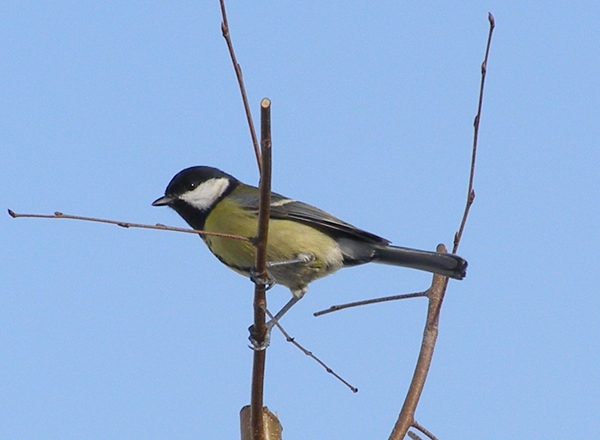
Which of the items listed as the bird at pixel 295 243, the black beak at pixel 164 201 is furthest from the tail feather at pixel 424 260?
the black beak at pixel 164 201

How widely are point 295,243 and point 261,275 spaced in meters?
1.74

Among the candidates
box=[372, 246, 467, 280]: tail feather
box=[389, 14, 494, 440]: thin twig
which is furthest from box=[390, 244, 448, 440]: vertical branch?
box=[372, 246, 467, 280]: tail feather

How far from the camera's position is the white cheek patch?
5.25 m

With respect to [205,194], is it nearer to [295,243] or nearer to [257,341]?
[295,243]

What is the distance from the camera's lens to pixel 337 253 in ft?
16.2

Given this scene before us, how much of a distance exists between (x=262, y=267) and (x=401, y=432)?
0.78 meters

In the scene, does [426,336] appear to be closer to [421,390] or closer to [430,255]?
[421,390]

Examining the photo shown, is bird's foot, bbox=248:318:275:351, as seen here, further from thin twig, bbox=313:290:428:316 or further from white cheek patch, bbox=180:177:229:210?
white cheek patch, bbox=180:177:229:210

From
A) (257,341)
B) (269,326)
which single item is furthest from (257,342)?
(269,326)

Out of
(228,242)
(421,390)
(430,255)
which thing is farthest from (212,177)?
(421,390)

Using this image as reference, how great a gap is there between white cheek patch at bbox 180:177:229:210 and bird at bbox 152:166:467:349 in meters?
0.04

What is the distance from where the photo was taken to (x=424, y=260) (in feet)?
15.2

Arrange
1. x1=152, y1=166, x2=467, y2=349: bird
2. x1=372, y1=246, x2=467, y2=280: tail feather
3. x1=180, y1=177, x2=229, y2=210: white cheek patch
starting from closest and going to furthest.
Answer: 1. x1=372, y1=246, x2=467, y2=280: tail feather
2. x1=152, y1=166, x2=467, y2=349: bird
3. x1=180, y1=177, x2=229, y2=210: white cheek patch

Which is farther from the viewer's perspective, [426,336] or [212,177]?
[212,177]
